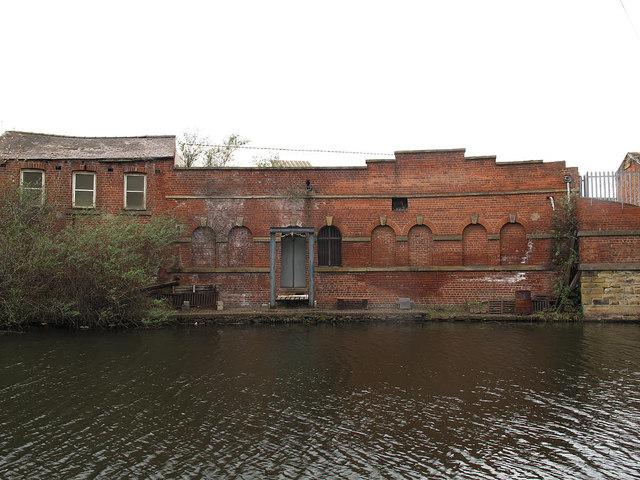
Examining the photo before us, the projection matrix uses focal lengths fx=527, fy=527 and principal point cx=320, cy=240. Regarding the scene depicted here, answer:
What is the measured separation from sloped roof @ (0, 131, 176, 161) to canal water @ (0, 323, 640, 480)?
9.07 m

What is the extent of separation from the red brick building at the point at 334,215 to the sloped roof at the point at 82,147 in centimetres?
9

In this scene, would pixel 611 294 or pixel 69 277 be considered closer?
pixel 69 277

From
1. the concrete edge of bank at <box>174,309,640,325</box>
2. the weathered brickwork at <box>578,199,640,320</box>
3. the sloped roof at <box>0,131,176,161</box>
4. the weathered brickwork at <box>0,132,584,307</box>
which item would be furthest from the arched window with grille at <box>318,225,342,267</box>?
the weathered brickwork at <box>578,199,640,320</box>

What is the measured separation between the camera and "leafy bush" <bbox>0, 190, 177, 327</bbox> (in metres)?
15.9

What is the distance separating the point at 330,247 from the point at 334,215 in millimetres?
1252

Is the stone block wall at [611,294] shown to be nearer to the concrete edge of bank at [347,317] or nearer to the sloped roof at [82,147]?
the concrete edge of bank at [347,317]

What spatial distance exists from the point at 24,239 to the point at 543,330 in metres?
16.3

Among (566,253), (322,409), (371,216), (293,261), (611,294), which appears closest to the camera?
(322,409)

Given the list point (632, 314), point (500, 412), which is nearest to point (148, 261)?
point (500, 412)

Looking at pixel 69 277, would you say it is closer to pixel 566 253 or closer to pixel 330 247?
pixel 330 247

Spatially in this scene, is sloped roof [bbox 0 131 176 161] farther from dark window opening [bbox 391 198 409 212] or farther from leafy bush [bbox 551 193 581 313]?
leafy bush [bbox 551 193 581 313]

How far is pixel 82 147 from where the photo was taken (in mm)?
21312

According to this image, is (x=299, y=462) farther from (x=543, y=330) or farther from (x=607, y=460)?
(x=543, y=330)

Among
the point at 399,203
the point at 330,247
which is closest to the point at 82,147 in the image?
the point at 330,247
